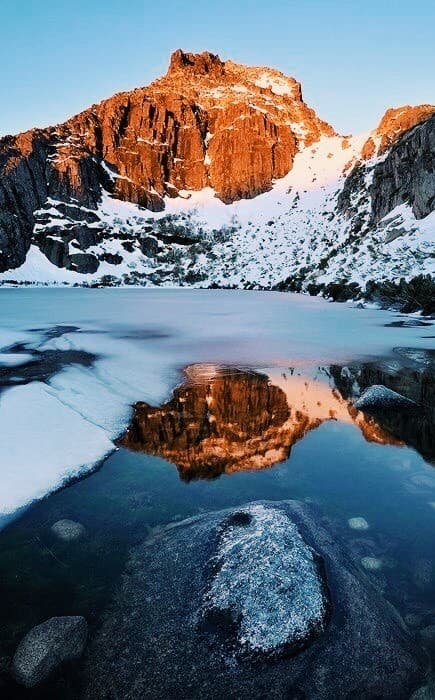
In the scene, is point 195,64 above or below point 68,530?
above

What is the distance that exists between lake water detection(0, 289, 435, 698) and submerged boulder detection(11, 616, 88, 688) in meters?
0.07

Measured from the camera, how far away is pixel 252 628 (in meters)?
2.74

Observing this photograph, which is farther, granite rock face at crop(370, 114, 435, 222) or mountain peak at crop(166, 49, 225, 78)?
mountain peak at crop(166, 49, 225, 78)

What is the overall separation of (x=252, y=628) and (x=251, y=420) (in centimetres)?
426

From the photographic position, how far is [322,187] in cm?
11250

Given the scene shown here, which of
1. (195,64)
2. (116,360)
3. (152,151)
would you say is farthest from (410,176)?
(195,64)

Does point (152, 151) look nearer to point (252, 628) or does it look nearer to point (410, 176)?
point (410, 176)

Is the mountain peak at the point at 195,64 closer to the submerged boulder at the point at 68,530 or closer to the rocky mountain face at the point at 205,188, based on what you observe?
the rocky mountain face at the point at 205,188

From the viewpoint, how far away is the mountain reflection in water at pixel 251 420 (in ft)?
18.8

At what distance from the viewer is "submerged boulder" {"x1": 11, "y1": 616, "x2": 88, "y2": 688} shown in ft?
8.28

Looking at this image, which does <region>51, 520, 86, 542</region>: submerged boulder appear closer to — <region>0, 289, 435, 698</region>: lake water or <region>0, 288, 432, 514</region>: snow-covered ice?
<region>0, 289, 435, 698</region>: lake water

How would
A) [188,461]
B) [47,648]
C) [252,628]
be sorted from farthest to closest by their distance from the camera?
[188,461], [252,628], [47,648]

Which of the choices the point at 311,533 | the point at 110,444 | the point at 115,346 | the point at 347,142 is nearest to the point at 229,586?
the point at 311,533

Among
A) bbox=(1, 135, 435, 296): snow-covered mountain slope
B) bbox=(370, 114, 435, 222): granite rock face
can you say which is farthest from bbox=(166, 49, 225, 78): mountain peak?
bbox=(370, 114, 435, 222): granite rock face
